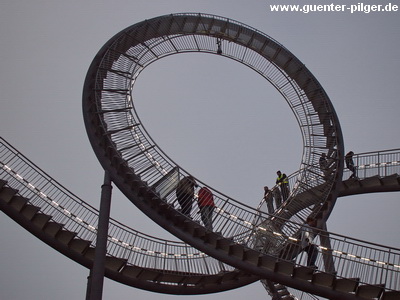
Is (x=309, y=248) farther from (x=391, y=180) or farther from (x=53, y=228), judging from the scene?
(x=391, y=180)

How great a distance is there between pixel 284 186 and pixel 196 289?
16.8 feet

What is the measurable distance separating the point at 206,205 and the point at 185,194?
71 centimetres

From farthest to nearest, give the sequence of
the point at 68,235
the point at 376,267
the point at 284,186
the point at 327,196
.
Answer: the point at 284,186 → the point at 327,196 → the point at 68,235 → the point at 376,267

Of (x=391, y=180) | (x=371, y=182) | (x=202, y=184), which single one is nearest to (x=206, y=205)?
(x=202, y=184)

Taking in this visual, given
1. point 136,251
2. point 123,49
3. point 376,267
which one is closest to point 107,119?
point 123,49

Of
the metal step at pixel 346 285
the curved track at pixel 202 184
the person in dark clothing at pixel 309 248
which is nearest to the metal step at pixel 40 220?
the curved track at pixel 202 184

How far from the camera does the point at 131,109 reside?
15.6m

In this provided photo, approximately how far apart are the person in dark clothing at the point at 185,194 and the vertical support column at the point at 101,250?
6.78 feet

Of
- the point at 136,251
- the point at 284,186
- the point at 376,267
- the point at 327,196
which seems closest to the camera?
the point at 376,267

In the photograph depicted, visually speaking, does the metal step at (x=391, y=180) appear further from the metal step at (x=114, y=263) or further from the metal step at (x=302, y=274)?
the metal step at (x=114, y=263)

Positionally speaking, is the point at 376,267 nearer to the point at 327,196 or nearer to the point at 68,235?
the point at 327,196

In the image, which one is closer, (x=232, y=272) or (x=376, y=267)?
(x=376, y=267)

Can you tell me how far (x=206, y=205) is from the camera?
14.2 m

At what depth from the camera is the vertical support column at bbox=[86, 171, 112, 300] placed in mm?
13008
